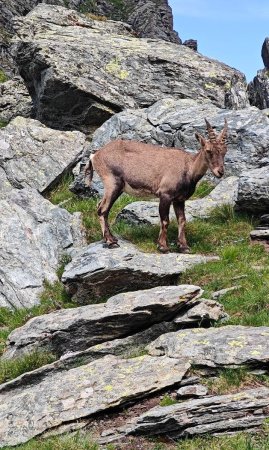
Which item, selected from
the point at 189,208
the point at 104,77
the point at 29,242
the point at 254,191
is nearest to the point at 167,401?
the point at 29,242

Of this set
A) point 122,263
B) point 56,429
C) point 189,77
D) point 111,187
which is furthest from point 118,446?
point 189,77

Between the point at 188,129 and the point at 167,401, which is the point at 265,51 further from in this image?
the point at 167,401

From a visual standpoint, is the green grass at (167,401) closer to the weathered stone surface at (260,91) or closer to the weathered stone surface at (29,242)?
the weathered stone surface at (29,242)

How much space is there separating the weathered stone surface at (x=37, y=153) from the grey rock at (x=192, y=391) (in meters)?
12.3

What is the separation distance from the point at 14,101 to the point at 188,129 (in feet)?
38.2

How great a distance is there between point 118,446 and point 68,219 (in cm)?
939

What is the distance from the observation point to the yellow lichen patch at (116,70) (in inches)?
920

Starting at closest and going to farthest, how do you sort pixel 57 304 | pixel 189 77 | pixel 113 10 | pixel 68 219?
pixel 57 304
pixel 68 219
pixel 189 77
pixel 113 10

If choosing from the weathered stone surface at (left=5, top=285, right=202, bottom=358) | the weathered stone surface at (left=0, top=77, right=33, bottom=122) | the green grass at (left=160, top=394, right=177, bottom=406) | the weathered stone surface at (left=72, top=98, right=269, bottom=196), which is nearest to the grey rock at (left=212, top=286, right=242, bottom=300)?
the weathered stone surface at (left=5, top=285, right=202, bottom=358)

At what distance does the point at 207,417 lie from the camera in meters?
7.83

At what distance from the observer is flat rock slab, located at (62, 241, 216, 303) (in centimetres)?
1269

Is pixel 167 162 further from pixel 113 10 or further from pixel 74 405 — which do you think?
pixel 113 10

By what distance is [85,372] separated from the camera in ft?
31.1

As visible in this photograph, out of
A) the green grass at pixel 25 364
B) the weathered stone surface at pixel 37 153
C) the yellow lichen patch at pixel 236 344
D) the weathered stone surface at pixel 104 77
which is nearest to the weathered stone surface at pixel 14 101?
the weathered stone surface at pixel 104 77
